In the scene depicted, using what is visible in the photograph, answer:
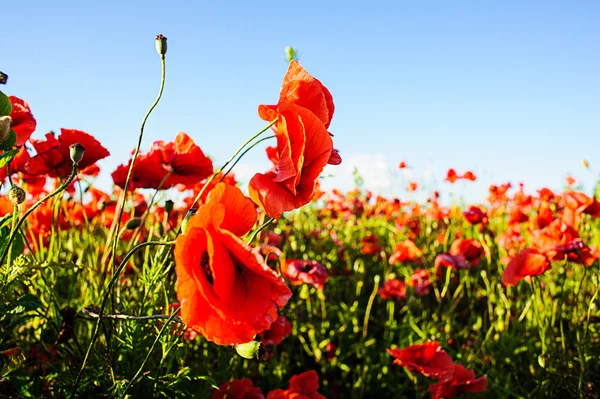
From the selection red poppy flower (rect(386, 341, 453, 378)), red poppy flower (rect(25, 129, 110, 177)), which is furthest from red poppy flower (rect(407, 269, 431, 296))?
red poppy flower (rect(25, 129, 110, 177))

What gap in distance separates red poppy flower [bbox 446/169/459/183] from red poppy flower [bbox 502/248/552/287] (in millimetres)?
2825

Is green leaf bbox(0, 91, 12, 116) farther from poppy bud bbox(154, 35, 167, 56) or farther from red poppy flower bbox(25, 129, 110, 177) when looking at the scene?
red poppy flower bbox(25, 129, 110, 177)

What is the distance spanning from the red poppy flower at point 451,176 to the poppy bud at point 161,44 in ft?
12.9

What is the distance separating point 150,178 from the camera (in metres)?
1.53

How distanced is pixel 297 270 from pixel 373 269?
1813 mm

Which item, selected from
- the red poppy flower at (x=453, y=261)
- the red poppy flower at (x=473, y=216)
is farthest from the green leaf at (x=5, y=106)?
the red poppy flower at (x=473, y=216)

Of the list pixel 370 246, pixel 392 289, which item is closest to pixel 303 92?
pixel 392 289

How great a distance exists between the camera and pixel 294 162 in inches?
32.5

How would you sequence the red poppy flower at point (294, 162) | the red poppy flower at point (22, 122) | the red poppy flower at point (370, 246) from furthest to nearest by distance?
the red poppy flower at point (370, 246), the red poppy flower at point (22, 122), the red poppy flower at point (294, 162)

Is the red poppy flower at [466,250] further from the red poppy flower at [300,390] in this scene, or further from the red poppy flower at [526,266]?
the red poppy flower at [300,390]

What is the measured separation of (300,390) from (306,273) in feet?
1.93

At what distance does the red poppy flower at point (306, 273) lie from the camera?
6.62 feet

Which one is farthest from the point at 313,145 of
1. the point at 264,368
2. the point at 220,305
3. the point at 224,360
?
the point at 264,368

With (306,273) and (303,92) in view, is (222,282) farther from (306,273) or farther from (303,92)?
(306,273)
